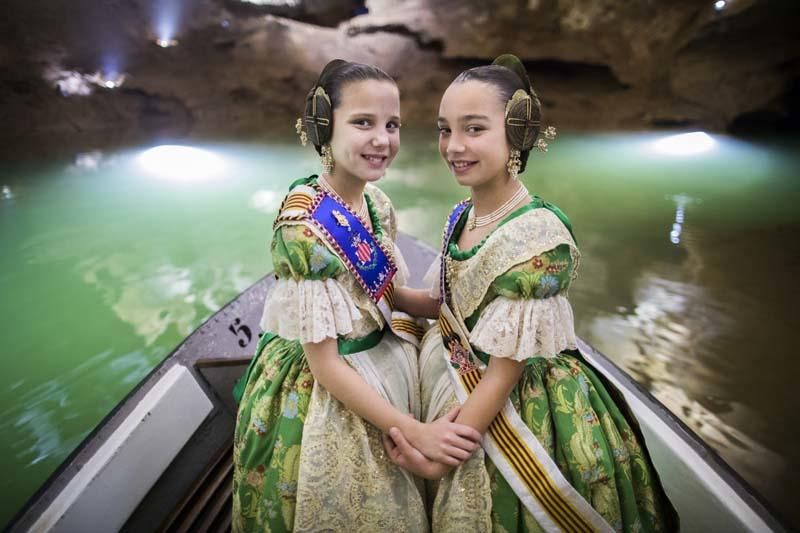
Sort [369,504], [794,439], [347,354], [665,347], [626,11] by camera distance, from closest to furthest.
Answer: [369,504]
[347,354]
[794,439]
[665,347]
[626,11]

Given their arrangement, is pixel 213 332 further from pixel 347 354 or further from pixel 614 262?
pixel 614 262

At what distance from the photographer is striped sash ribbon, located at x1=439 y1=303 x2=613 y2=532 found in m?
1.14

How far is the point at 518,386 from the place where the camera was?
4.15 ft

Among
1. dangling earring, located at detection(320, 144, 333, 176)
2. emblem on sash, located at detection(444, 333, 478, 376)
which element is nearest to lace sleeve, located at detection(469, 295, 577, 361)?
emblem on sash, located at detection(444, 333, 478, 376)

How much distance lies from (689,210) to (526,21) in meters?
6.31

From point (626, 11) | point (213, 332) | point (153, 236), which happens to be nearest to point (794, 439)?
point (213, 332)

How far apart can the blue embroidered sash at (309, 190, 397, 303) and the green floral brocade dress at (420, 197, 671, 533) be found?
8.7 inches

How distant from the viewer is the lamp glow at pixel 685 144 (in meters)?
8.70

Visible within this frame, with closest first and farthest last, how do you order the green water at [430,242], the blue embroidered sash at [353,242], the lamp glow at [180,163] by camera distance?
the blue embroidered sash at [353,242] < the green water at [430,242] < the lamp glow at [180,163]

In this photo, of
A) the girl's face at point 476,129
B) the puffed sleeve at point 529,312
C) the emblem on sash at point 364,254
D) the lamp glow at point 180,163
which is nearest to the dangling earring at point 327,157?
the emblem on sash at point 364,254

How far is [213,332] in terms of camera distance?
2.23m

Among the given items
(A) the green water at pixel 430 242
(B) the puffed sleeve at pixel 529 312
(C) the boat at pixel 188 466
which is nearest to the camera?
(B) the puffed sleeve at pixel 529 312

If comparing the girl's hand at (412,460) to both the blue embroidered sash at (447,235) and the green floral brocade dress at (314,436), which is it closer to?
the green floral brocade dress at (314,436)

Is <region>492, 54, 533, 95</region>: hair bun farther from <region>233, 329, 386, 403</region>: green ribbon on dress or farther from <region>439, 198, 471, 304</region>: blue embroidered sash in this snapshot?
<region>233, 329, 386, 403</region>: green ribbon on dress
